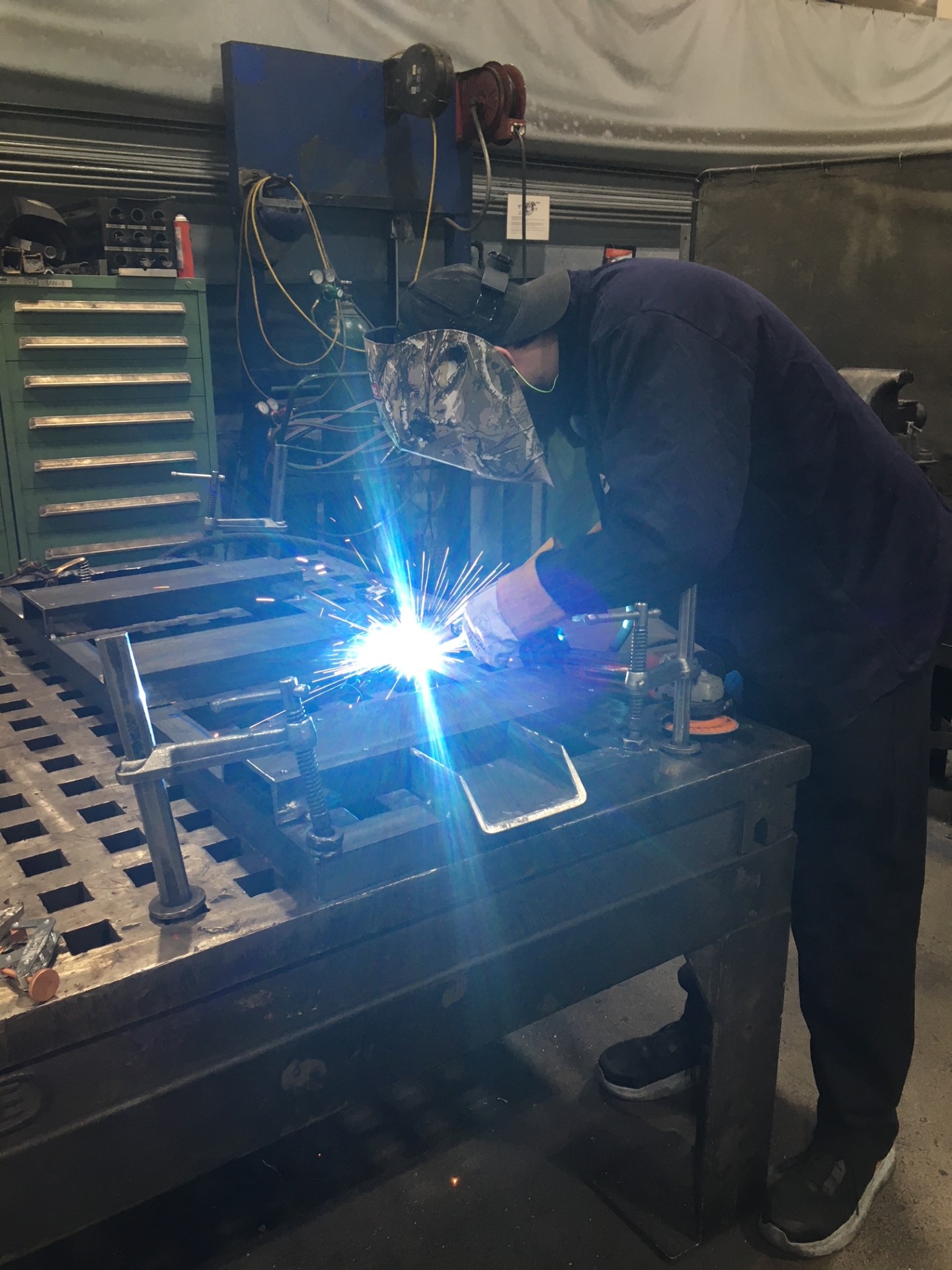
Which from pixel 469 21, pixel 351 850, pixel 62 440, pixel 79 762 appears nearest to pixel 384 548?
pixel 62 440

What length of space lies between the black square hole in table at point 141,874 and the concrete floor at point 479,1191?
89 cm

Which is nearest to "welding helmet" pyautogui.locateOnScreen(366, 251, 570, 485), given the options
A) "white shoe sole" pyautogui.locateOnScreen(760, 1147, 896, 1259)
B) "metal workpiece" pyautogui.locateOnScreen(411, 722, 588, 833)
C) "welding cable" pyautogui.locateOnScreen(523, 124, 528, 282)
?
"metal workpiece" pyautogui.locateOnScreen(411, 722, 588, 833)

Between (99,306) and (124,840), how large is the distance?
237 centimetres

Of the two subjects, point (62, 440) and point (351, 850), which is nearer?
point (351, 850)

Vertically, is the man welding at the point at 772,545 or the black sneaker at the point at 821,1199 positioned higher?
the man welding at the point at 772,545

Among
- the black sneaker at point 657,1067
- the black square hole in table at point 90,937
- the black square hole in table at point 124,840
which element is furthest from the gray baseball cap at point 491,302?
the black sneaker at point 657,1067

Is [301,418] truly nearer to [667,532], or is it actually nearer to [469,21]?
[469,21]

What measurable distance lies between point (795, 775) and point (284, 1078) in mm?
730

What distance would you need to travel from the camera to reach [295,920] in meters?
0.85

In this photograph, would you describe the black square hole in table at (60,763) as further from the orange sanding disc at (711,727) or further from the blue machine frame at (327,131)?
the blue machine frame at (327,131)

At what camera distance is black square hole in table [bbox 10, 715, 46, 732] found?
1327mm

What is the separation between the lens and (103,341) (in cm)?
295

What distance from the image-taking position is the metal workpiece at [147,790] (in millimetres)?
825

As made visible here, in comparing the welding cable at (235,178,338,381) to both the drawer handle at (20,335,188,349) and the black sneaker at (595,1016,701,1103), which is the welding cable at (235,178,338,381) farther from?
the black sneaker at (595,1016,701,1103)
